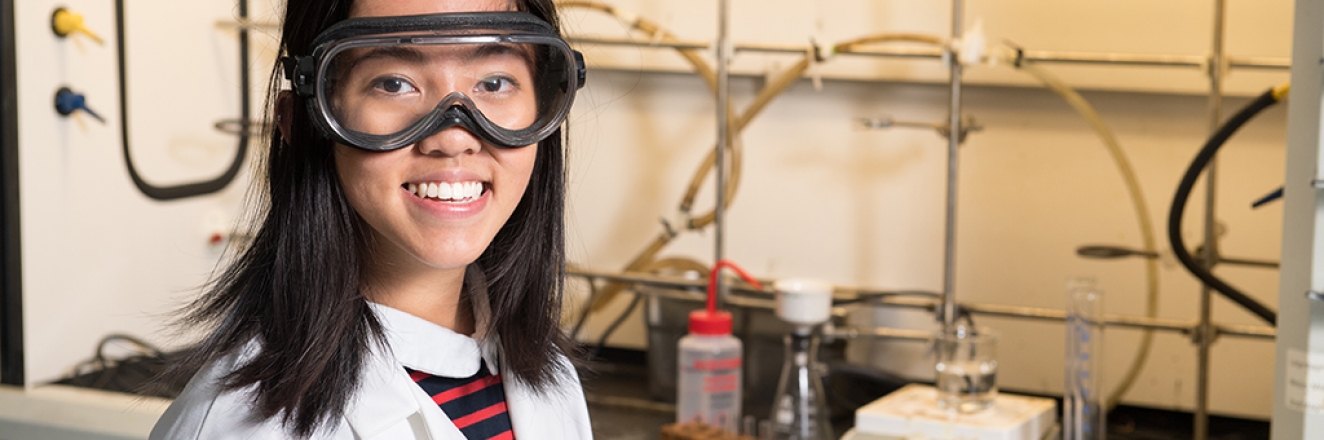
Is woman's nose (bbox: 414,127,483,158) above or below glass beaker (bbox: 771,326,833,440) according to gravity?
above

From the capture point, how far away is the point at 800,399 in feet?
6.63

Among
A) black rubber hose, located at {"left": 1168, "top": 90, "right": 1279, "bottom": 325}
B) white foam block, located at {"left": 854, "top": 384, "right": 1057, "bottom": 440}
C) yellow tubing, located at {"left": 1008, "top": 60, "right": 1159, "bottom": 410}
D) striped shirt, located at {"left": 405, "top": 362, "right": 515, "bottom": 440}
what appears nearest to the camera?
striped shirt, located at {"left": 405, "top": 362, "right": 515, "bottom": 440}

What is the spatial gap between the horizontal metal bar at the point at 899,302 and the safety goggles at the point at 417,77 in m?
1.40

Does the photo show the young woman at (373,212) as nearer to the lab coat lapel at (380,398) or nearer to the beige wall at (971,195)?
the lab coat lapel at (380,398)

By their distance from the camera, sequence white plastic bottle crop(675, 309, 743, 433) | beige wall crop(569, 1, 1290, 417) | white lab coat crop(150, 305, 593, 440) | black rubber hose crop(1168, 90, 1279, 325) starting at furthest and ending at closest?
beige wall crop(569, 1, 1290, 417)
white plastic bottle crop(675, 309, 743, 433)
black rubber hose crop(1168, 90, 1279, 325)
white lab coat crop(150, 305, 593, 440)

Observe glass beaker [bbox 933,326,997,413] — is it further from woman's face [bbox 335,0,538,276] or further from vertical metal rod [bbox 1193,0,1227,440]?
woman's face [bbox 335,0,538,276]

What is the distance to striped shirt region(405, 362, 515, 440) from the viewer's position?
3.13ft

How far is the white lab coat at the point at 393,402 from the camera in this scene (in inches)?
31.6

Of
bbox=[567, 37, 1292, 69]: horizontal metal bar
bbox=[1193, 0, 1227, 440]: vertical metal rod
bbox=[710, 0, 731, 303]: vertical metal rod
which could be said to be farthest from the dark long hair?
bbox=[1193, 0, 1227, 440]: vertical metal rod

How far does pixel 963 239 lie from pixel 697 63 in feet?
2.48

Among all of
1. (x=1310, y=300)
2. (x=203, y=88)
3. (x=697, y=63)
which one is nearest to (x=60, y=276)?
(x=203, y=88)

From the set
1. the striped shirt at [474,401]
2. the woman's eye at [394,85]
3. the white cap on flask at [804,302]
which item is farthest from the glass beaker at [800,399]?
the woman's eye at [394,85]

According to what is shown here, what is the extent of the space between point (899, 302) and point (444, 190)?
5.58 feet

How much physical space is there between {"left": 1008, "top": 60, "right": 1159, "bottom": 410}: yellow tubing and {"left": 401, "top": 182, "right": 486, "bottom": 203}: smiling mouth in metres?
1.66
